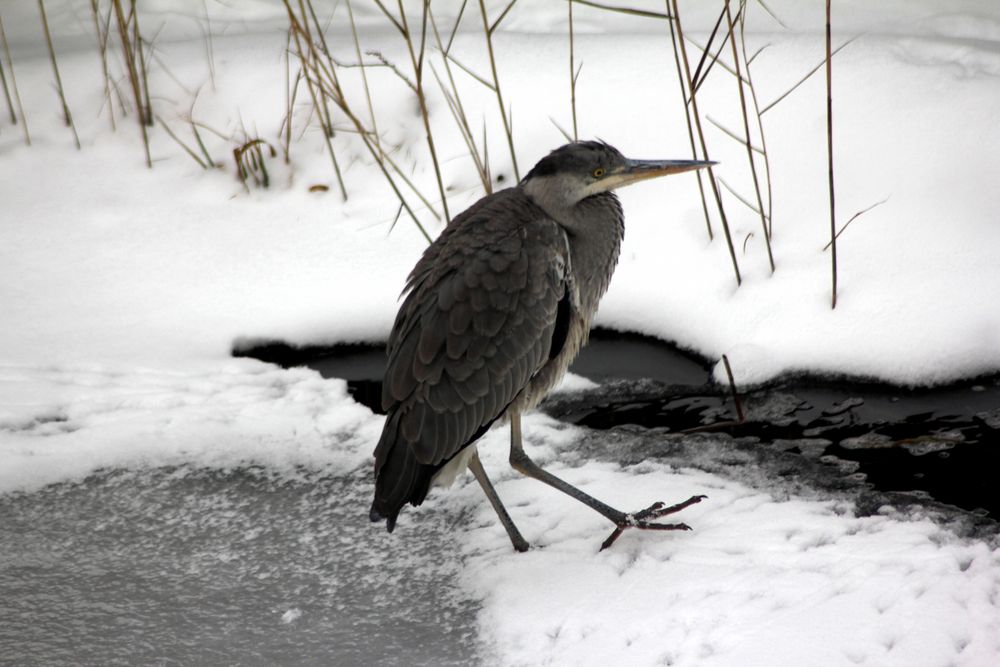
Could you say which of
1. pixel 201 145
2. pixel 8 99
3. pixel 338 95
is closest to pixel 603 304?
pixel 338 95

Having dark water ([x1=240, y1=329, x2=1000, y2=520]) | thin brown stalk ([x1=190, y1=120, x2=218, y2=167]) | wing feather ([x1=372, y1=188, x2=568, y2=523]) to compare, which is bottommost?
dark water ([x1=240, y1=329, x2=1000, y2=520])

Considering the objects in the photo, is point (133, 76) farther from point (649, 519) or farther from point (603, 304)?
point (649, 519)

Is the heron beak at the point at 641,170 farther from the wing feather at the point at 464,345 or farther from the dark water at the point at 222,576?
the dark water at the point at 222,576

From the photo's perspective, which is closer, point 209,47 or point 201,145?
point 201,145

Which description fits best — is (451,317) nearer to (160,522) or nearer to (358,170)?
(160,522)

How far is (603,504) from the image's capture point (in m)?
2.97

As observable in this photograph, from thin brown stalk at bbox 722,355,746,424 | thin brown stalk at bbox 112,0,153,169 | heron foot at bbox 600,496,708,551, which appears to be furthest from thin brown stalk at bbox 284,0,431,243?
heron foot at bbox 600,496,708,551

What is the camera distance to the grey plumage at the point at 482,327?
287 cm

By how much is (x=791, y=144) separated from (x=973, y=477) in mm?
1741

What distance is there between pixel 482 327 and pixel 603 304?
116 cm

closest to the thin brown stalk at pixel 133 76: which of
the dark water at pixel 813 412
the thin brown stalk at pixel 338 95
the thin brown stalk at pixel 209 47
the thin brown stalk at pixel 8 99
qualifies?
the thin brown stalk at pixel 209 47

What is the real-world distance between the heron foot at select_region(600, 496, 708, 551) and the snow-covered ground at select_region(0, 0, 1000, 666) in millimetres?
41

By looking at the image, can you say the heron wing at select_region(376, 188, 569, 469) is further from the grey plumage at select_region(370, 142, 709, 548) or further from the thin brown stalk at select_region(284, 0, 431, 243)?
the thin brown stalk at select_region(284, 0, 431, 243)

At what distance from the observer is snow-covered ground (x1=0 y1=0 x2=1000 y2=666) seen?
2658mm
